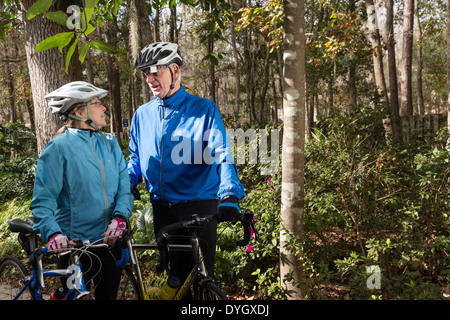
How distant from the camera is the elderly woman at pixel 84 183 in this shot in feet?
7.14

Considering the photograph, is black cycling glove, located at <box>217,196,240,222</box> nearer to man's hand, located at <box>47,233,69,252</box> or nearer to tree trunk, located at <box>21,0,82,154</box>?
man's hand, located at <box>47,233,69,252</box>

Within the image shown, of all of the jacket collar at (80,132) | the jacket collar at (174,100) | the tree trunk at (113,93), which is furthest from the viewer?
the tree trunk at (113,93)

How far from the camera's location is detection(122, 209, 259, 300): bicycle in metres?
2.04

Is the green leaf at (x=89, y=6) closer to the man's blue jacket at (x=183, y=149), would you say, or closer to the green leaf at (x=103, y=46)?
the green leaf at (x=103, y=46)

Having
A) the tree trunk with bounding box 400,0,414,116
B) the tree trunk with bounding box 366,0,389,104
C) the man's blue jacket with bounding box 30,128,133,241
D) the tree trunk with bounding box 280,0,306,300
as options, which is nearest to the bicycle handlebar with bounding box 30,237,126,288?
the man's blue jacket with bounding box 30,128,133,241

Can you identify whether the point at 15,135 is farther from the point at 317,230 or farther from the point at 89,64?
the point at 317,230

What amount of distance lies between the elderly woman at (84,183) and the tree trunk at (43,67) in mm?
2248

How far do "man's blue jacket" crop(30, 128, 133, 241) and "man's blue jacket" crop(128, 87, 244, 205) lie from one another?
0.83ft

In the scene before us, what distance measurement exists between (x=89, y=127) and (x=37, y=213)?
648 mm

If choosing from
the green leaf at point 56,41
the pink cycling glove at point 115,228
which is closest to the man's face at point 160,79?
the green leaf at point 56,41

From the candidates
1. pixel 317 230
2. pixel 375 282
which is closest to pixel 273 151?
pixel 317 230

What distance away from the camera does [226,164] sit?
229cm
